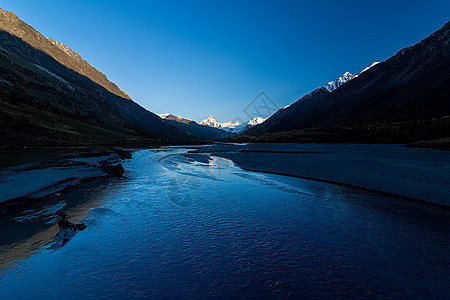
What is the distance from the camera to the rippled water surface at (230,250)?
24.0 ft

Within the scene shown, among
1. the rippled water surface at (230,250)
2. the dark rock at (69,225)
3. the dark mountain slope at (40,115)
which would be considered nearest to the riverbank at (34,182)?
the rippled water surface at (230,250)

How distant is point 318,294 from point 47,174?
1143 inches

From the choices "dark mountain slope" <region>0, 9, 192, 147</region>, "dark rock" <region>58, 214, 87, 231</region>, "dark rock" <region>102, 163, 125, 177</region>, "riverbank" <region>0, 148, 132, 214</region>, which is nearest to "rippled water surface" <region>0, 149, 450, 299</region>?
"dark rock" <region>58, 214, 87, 231</region>

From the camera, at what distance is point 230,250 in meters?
10.0

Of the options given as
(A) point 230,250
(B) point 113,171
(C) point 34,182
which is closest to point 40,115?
(B) point 113,171

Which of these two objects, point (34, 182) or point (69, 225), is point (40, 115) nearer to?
point (34, 182)

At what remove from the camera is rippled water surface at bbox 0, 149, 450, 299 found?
731cm

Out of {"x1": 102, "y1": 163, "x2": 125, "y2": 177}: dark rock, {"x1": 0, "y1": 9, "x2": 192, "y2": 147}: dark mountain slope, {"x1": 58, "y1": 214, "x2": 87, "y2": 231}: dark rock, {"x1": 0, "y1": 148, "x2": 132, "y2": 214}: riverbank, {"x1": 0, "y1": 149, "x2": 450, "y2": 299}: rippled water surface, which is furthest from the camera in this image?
{"x1": 0, "y1": 9, "x2": 192, "y2": 147}: dark mountain slope

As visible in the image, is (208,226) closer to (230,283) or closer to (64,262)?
(230,283)

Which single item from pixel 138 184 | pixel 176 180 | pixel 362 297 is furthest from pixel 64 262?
pixel 176 180

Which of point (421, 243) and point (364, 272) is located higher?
point (421, 243)

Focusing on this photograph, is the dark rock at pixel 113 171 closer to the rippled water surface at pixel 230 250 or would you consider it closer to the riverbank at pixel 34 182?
the riverbank at pixel 34 182

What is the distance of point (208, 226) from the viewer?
41.7 feet

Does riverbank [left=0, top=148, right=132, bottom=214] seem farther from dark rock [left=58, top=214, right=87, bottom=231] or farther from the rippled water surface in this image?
dark rock [left=58, top=214, right=87, bottom=231]
